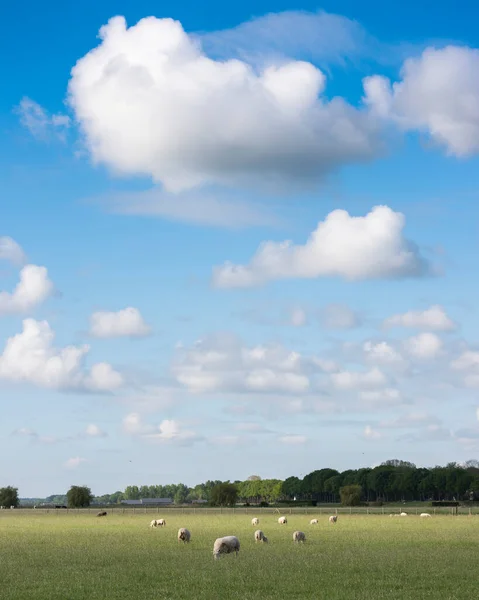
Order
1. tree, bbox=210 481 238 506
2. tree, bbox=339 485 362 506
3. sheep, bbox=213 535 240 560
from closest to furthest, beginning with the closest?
sheep, bbox=213 535 240 560
tree, bbox=339 485 362 506
tree, bbox=210 481 238 506

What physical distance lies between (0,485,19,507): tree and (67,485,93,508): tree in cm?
2020

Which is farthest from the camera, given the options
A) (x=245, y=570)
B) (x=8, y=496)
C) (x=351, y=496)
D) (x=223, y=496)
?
(x=8, y=496)

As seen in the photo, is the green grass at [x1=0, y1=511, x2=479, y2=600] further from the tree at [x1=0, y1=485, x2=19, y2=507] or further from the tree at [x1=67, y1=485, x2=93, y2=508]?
the tree at [x1=0, y1=485, x2=19, y2=507]

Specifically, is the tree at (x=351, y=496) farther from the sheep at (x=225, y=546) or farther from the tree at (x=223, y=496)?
the sheep at (x=225, y=546)

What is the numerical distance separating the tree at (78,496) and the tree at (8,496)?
66.3 ft

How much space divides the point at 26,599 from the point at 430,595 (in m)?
11.5

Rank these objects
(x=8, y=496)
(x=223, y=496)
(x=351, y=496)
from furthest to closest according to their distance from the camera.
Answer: (x=8, y=496)
(x=223, y=496)
(x=351, y=496)

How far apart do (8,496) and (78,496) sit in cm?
2359

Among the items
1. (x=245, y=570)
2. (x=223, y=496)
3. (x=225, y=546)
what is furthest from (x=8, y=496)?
(x=245, y=570)

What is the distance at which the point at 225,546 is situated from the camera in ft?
113

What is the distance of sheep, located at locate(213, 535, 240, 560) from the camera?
33850 mm

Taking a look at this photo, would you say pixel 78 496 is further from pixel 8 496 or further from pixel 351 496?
pixel 351 496

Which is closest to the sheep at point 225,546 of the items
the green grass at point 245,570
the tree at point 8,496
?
the green grass at point 245,570

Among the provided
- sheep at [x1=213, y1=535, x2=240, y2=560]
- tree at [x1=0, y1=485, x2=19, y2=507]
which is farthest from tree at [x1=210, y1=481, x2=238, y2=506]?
sheep at [x1=213, y1=535, x2=240, y2=560]
